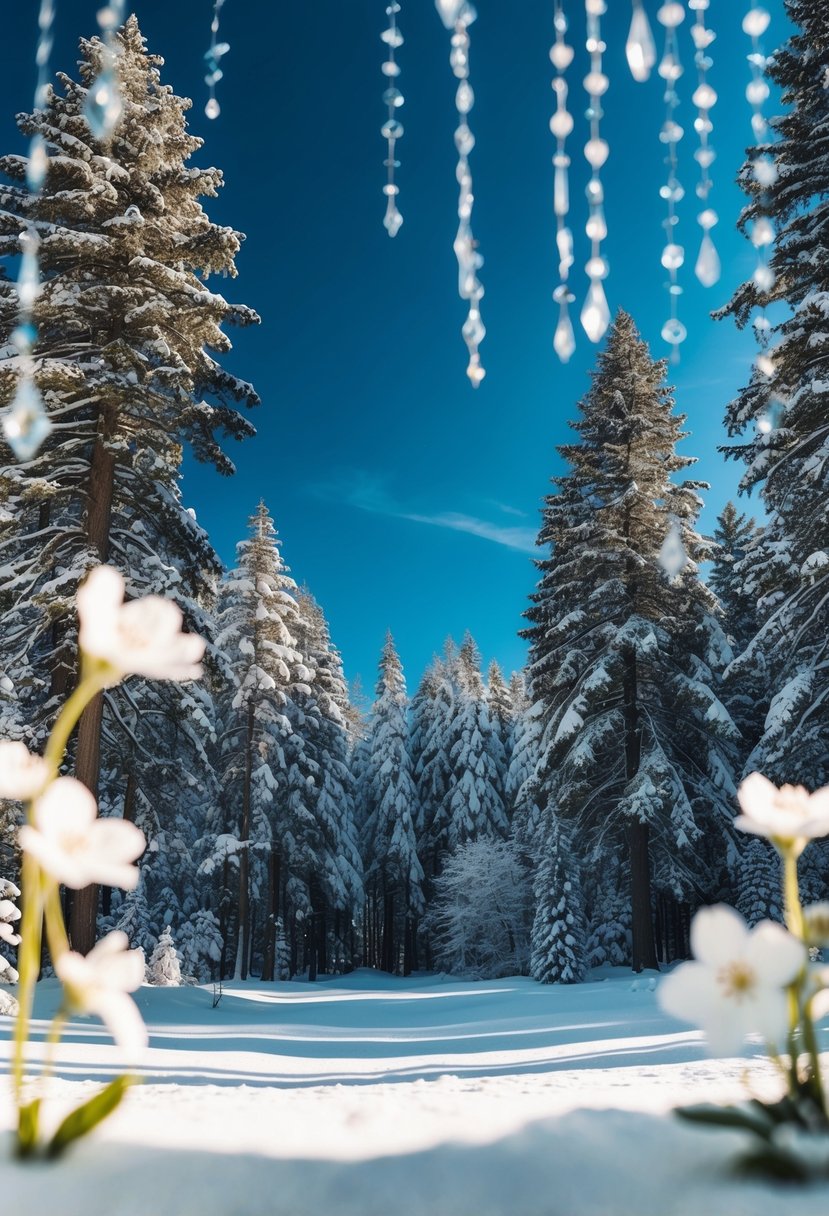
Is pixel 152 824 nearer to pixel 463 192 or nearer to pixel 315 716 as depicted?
pixel 463 192

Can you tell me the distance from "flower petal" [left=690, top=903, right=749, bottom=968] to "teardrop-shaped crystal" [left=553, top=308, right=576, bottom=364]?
1.83m

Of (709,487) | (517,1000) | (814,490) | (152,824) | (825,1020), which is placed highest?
(709,487)

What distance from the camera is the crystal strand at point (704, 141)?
2.31m

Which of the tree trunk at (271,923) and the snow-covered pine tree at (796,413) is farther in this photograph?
the tree trunk at (271,923)

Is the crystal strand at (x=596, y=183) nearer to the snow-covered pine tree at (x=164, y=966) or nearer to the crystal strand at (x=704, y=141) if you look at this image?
the crystal strand at (x=704, y=141)

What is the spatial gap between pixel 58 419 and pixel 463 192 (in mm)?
9066

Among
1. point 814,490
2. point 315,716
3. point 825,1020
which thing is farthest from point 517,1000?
point 315,716

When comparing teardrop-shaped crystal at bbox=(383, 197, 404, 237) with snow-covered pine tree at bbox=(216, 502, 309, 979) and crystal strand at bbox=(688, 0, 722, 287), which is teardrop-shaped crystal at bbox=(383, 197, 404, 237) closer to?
crystal strand at bbox=(688, 0, 722, 287)

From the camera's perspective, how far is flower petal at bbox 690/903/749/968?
94 centimetres

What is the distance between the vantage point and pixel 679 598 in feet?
49.9

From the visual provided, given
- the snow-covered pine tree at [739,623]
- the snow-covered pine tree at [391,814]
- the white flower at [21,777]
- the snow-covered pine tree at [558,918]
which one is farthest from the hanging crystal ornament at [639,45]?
the snow-covered pine tree at [391,814]

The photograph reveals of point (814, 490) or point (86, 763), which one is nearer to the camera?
point (86, 763)

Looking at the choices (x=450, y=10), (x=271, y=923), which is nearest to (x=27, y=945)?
(x=450, y=10)

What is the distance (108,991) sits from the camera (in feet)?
2.90
